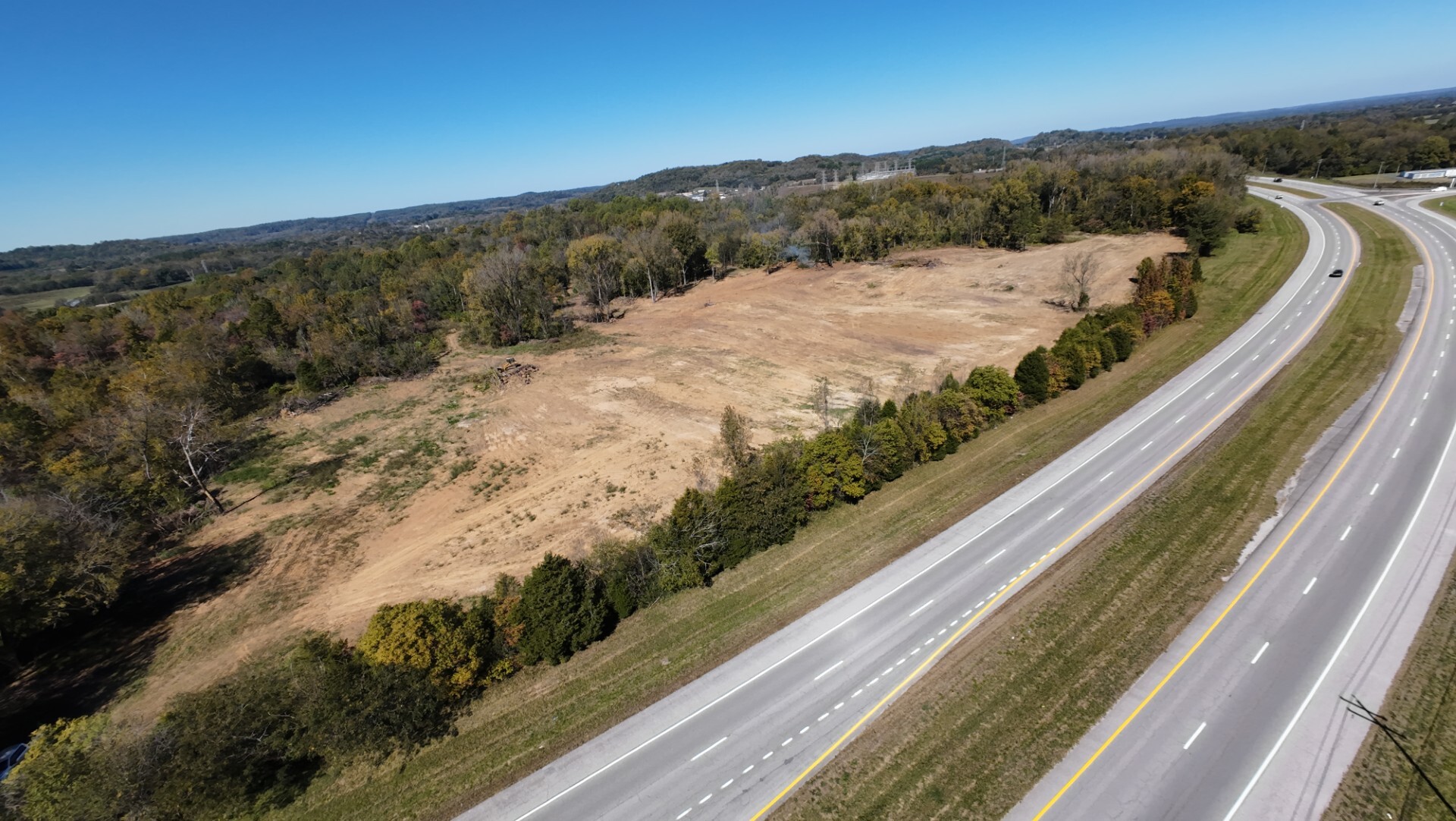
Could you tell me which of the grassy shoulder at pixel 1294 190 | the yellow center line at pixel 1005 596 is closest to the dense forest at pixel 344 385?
the yellow center line at pixel 1005 596

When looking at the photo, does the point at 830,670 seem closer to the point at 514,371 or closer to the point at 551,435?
the point at 551,435

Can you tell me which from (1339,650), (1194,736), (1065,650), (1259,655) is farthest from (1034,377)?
(1194,736)

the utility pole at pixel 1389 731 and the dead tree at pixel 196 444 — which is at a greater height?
the dead tree at pixel 196 444

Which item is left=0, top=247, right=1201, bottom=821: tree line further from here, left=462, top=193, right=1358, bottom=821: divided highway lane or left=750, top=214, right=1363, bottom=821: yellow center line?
left=750, top=214, right=1363, bottom=821: yellow center line

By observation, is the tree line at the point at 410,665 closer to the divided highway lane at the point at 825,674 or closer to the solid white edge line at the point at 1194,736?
the divided highway lane at the point at 825,674

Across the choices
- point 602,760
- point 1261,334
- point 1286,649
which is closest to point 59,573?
point 602,760
